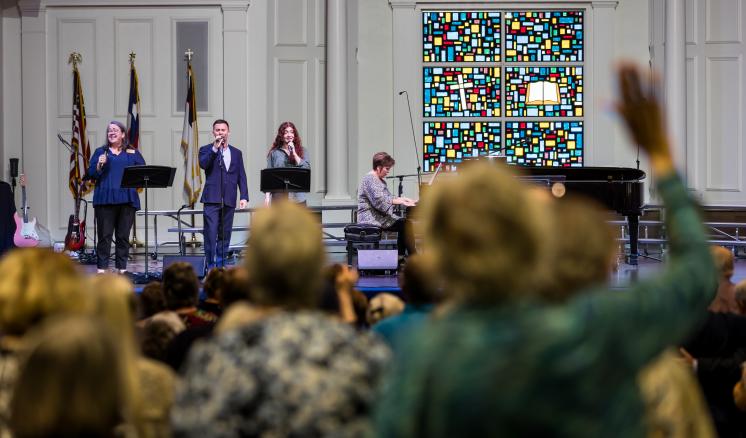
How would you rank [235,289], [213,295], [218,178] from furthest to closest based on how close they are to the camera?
[218,178]
[213,295]
[235,289]

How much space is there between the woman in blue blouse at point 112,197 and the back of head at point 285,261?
7956 millimetres

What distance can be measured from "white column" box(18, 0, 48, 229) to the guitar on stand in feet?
0.72

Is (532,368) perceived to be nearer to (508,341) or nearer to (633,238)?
(508,341)

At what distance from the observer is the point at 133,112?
12984mm

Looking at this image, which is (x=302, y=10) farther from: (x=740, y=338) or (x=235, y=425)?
(x=235, y=425)

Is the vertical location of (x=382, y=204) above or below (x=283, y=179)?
below

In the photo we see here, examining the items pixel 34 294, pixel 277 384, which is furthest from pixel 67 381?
pixel 34 294

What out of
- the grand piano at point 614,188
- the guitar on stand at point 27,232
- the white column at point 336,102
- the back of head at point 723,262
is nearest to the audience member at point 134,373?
the back of head at point 723,262

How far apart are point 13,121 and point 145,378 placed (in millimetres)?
11991

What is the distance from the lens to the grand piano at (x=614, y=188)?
34.7 ft

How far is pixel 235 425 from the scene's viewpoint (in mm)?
1924

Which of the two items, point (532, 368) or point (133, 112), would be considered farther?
point (133, 112)

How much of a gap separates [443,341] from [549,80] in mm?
13063

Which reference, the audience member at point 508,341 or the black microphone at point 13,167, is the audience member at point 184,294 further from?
the black microphone at point 13,167
